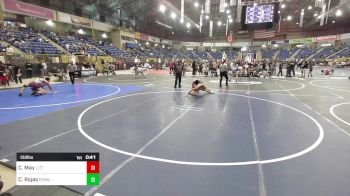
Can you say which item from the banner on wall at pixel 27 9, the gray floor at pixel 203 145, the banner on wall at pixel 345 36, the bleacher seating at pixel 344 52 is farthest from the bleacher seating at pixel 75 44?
the banner on wall at pixel 345 36

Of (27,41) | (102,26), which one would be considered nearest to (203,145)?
(27,41)

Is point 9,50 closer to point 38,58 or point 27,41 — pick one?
point 38,58

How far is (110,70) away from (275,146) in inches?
1016

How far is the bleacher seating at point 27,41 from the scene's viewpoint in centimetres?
2244

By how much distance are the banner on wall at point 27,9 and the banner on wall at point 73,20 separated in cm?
128

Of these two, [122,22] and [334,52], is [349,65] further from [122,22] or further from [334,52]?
[122,22]

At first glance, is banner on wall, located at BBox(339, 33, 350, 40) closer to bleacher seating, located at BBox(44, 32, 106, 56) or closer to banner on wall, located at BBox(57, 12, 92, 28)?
bleacher seating, located at BBox(44, 32, 106, 56)

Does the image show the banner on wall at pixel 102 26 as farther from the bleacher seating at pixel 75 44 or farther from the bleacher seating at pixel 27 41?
the bleacher seating at pixel 27 41

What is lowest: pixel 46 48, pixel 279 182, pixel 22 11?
pixel 279 182

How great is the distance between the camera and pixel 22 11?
85.1 feet

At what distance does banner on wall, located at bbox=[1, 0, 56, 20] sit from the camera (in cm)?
2426

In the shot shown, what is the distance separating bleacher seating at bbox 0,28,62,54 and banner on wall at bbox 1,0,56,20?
2.12m

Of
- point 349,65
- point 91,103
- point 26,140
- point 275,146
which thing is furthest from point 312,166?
point 349,65
